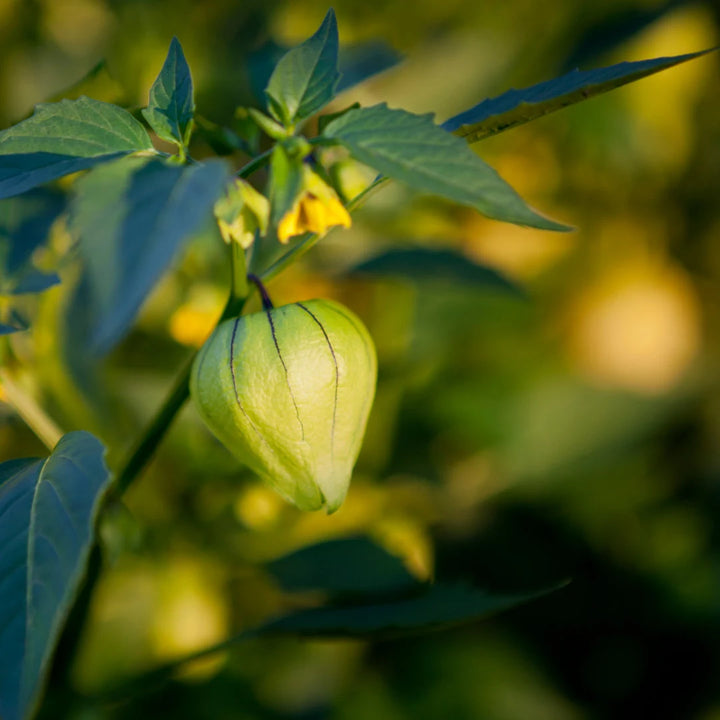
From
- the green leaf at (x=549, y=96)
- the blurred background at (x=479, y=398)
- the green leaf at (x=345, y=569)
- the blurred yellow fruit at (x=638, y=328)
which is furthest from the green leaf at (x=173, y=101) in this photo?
the blurred yellow fruit at (x=638, y=328)

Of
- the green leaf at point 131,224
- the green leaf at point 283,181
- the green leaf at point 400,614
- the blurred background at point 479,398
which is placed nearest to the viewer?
the green leaf at point 131,224

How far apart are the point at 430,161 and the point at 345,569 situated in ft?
1.39

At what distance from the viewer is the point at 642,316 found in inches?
49.1

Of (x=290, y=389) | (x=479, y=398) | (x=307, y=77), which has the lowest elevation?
(x=479, y=398)

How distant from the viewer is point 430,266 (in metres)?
0.67

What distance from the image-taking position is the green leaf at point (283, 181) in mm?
348

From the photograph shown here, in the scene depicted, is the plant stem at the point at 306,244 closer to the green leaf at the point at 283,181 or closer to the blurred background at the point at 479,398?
the green leaf at the point at 283,181

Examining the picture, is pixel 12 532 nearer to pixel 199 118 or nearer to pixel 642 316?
pixel 199 118

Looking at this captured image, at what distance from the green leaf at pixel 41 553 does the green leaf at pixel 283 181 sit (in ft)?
0.47

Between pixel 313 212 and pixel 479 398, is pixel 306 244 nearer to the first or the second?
pixel 313 212

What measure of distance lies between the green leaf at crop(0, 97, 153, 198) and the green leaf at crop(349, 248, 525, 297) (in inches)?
12.9

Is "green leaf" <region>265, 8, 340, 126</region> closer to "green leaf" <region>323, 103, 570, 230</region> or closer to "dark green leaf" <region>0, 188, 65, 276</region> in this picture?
"green leaf" <region>323, 103, 570, 230</region>

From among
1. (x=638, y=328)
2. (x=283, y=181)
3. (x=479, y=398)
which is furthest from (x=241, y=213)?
(x=638, y=328)

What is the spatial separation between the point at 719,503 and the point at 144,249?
3.64 feet
